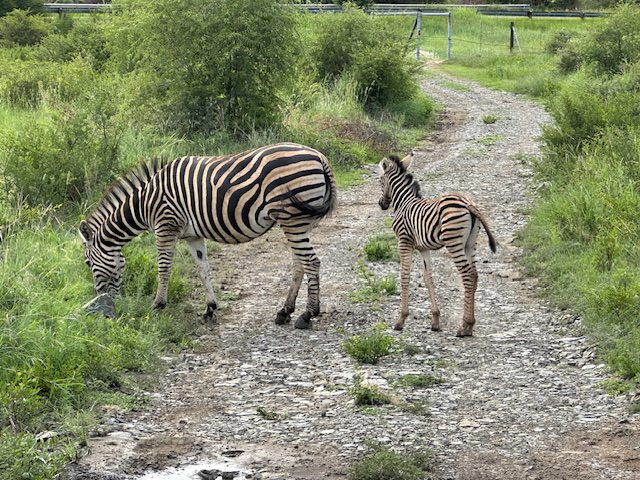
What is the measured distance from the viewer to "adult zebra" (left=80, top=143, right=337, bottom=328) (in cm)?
998

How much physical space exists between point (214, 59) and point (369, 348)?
33.6 ft

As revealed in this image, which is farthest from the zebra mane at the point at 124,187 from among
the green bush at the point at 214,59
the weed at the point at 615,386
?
the green bush at the point at 214,59

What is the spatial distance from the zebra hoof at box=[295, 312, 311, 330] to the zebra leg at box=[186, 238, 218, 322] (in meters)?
1.01

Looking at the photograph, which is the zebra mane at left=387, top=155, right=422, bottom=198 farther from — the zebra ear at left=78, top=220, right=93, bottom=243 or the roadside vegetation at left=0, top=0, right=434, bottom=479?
the zebra ear at left=78, top=220, right=93, bottom=243

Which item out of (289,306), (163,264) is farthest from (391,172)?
(163,264)

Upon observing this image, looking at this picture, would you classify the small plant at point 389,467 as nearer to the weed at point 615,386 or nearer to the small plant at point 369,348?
the weed at point 615,386

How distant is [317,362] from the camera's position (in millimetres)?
8875

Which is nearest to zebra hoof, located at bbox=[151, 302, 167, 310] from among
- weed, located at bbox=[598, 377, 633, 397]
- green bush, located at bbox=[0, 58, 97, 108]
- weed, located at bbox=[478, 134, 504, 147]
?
weed, located at bbox=[598, 377, 633, 397]

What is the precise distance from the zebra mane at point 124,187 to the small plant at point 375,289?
2.77 meters

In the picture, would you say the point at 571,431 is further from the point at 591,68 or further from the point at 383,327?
the point at 591,68

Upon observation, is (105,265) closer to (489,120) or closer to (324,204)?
(324,204)

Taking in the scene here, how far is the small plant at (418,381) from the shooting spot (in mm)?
8086

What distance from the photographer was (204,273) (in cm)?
1041

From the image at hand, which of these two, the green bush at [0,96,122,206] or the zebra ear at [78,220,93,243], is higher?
the green bush at [0,96,122,206]
